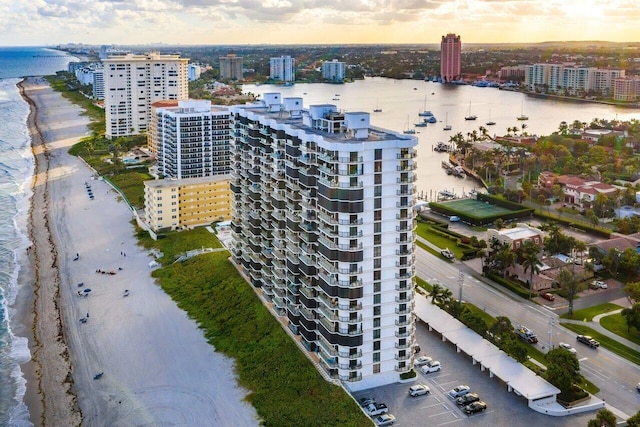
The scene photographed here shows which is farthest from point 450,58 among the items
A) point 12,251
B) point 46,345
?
point 46,345

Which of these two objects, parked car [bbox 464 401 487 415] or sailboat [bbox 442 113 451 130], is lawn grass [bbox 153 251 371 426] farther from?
sailboat [bbox 442 113 451 130]

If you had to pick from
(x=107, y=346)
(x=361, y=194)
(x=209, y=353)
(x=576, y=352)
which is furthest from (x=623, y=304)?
(x=107, y=346)

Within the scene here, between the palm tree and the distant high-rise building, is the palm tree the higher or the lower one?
the lower one

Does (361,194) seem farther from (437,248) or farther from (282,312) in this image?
(437,248)

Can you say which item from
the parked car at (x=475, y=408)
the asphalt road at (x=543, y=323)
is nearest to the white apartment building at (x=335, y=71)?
the asphalt road at (x=543, y=323)

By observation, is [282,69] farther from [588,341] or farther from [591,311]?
[588,341]

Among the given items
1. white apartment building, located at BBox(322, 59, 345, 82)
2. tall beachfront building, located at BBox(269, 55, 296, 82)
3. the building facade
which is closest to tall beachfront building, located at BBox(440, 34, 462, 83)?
white apartment building, located at BBox(322, 59, 345, 82)
